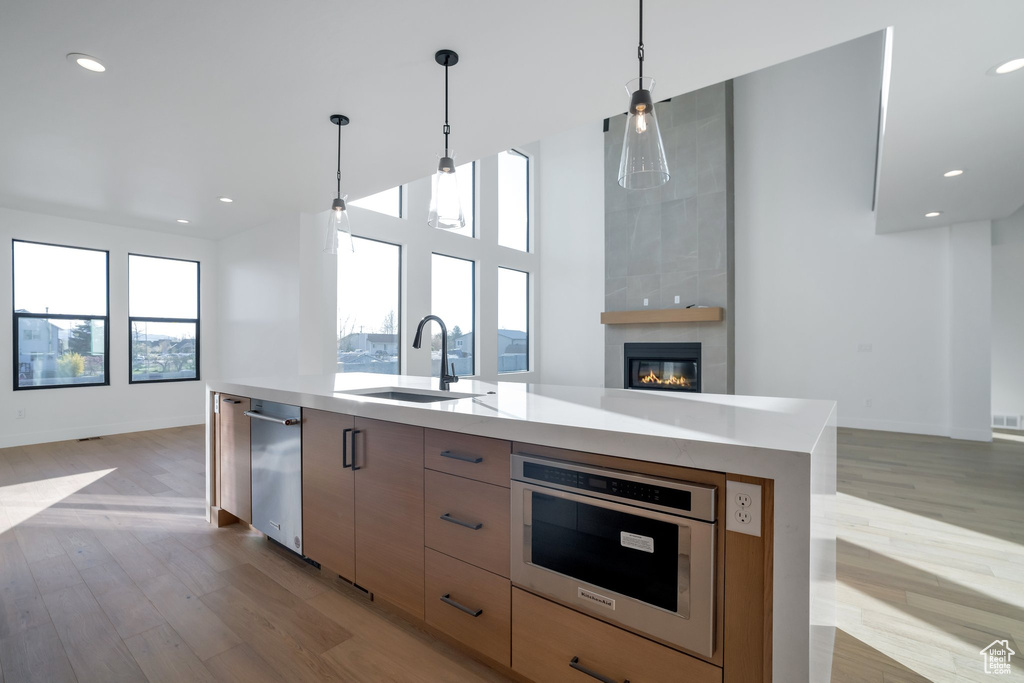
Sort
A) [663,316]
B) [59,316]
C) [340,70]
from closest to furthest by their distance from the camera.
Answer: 1. [340,70]
2. [59,316]
3. [663,316]

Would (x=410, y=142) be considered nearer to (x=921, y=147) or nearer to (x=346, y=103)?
(x=346, y=103)

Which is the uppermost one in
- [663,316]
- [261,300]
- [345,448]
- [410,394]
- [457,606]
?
[261,300]

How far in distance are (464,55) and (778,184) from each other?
546 cm

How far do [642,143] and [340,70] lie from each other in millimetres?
1745

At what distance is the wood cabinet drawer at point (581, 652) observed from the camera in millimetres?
1057

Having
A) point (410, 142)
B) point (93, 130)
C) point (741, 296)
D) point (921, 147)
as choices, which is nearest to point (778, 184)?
point (741, 296)

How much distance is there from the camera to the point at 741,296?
6.41 m

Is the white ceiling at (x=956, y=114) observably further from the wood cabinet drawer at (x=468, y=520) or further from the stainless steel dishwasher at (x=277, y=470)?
the stainless steel dishwasher at (x=277, y=470)

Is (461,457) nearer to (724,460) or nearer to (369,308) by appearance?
(724,460)

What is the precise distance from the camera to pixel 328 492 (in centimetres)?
197

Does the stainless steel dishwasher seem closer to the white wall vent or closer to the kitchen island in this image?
the kitchen island

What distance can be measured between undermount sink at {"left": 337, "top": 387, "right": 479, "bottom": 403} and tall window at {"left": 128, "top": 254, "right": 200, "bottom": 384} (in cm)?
490

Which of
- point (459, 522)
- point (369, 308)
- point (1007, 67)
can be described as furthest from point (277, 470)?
point (1007, 67)

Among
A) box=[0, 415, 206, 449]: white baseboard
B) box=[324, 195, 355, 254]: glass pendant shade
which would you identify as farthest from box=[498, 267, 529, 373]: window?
box=[324, 195, 355, 254]: glass pendant shade
